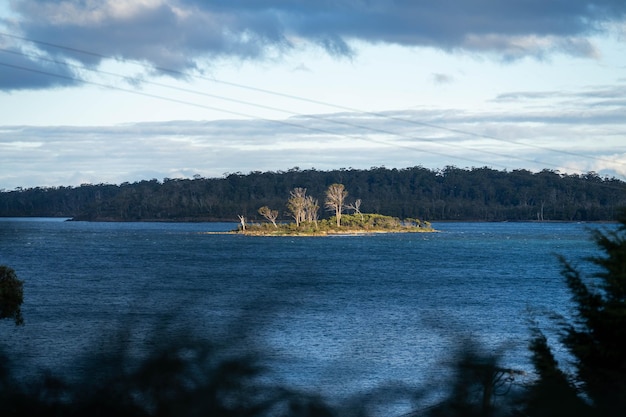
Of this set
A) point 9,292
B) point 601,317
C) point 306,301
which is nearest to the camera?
point 601,317

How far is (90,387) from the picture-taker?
1992 millimetres

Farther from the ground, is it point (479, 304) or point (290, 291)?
point (290, 291)

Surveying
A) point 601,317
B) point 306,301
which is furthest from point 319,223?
point 601,317

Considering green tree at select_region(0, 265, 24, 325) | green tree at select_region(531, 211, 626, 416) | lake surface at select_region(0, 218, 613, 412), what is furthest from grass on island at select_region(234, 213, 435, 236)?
green tree at select_region(531, 211, 626, 416)

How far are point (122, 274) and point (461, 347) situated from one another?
66.5m

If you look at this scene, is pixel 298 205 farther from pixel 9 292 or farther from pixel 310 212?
pixel 9 292

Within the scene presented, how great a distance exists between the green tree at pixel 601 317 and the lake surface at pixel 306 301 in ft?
1.16

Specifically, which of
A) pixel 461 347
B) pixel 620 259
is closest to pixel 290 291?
pixel 461 347

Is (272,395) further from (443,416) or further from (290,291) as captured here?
(443,416)

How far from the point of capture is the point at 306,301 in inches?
332

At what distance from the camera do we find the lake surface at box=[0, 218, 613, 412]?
233 cm

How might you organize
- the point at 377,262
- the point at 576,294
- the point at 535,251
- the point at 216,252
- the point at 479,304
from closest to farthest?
the point at 576,294 < the point at 479,304 < the point at 377,262 < the point at 216,252 < the point at 535,251

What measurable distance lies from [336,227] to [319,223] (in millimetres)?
3159

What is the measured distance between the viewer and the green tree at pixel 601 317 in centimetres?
436
